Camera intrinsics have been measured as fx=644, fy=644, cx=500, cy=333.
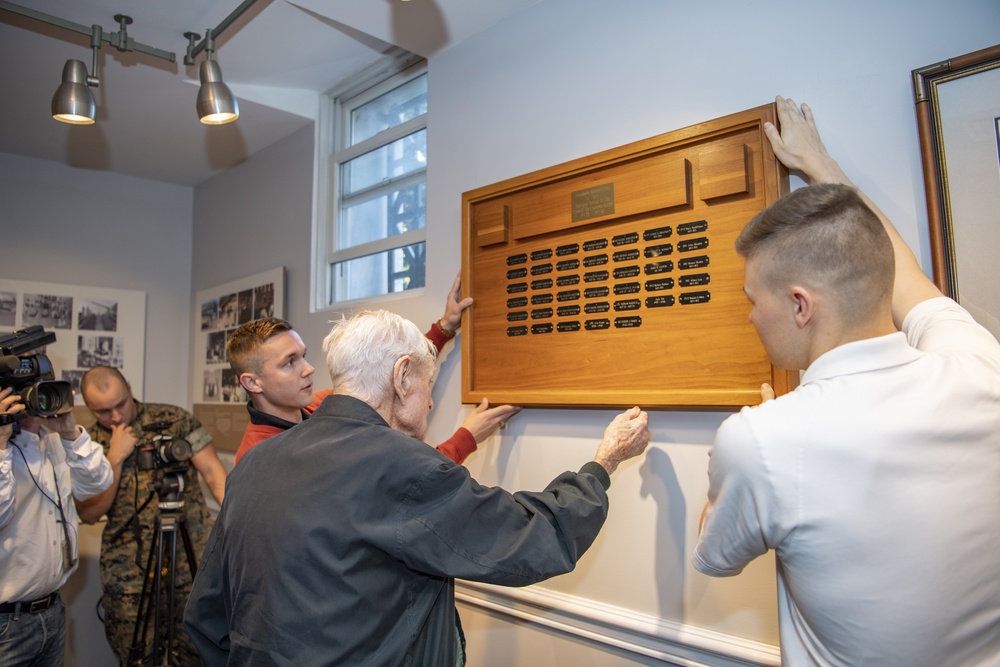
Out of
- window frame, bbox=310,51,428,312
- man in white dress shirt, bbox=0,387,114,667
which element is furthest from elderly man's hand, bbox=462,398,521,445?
man in white dress shirt, bbox=0,387,114,667

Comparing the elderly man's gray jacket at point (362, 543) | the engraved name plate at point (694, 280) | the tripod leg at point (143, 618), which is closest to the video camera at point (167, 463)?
the tripod leg at point (143, 618)

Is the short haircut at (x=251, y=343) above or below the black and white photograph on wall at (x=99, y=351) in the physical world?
below

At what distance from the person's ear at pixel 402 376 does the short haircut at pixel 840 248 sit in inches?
30.4

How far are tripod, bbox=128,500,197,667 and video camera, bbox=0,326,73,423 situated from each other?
79cm

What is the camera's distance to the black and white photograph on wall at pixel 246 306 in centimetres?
361

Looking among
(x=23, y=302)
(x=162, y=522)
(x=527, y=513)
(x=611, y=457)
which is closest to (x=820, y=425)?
(x=527, y=513)

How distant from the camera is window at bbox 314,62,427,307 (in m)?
2.87

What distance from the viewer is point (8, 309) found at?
3650 millimetres

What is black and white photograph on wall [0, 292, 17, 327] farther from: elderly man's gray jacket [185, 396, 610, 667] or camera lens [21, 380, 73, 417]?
elderly man's gray jacket [185, 396, 610, 667]

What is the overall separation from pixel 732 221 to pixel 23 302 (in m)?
3.92

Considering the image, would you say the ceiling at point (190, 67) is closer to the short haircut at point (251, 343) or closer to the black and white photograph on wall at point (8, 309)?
the black and white photograph on wall at point (8, 309)

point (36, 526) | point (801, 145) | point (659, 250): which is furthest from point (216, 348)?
point (801, 145)

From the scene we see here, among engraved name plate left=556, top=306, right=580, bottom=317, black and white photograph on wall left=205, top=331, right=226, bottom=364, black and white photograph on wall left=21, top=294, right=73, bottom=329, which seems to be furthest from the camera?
black and white photograph on wall left=205, top=331, right=226, bottom=364

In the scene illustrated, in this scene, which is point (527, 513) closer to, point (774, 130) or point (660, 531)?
point (660, 531)
